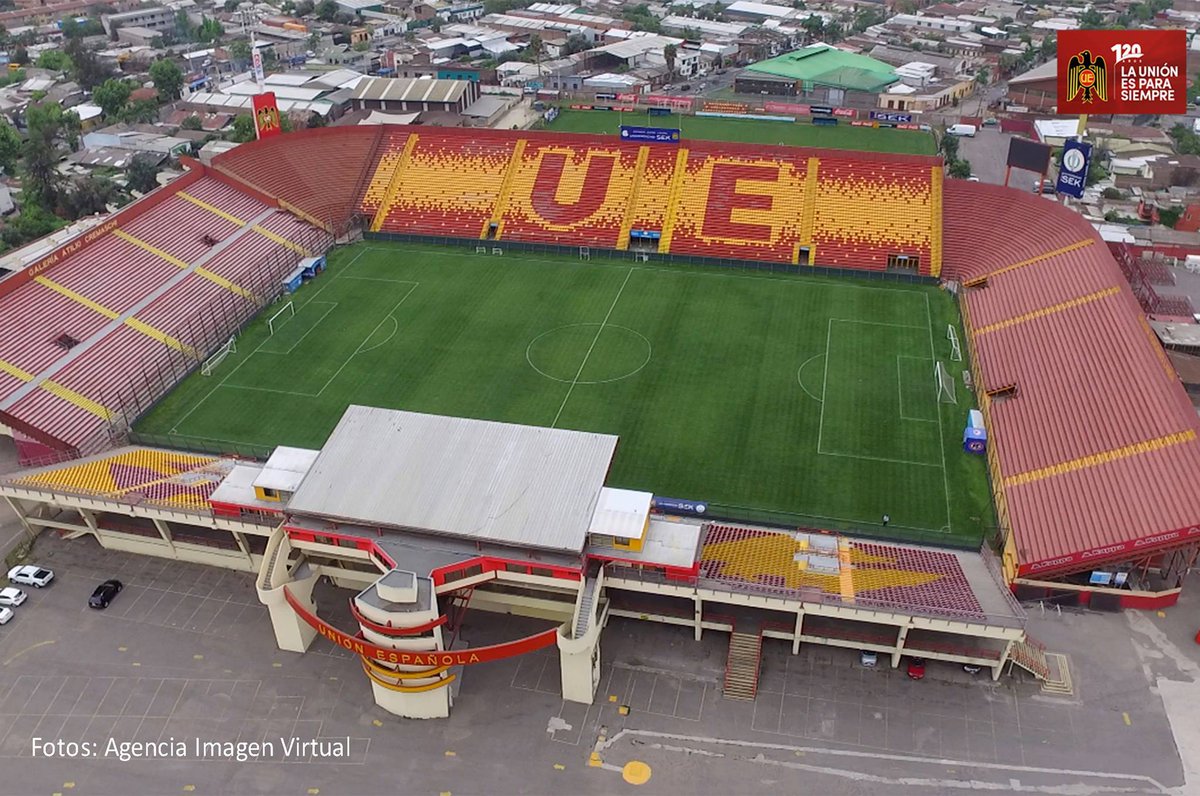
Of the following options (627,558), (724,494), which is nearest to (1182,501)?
(724,494)

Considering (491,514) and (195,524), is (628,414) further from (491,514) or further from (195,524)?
(195,524)

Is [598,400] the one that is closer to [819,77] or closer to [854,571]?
[854,571]

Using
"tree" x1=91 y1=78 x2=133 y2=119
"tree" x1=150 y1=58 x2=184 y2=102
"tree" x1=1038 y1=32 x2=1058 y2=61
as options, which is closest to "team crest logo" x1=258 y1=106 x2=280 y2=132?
"tree" x1=91 y1=78 x2=133 y2=119

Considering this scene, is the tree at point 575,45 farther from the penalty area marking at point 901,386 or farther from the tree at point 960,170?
the penalty area marking at point 901,386

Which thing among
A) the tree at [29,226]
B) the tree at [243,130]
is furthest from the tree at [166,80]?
the tree at [29,226]

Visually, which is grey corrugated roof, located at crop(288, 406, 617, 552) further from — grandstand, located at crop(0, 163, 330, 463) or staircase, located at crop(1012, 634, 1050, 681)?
grandstand, located at crop(0, 163, 330, 463)

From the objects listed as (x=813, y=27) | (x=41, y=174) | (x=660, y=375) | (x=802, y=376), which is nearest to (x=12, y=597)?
(x=660, y=375)

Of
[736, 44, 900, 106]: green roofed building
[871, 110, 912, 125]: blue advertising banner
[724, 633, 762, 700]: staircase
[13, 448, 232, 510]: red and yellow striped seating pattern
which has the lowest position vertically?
[724, 633, 762, 700]: staircase
